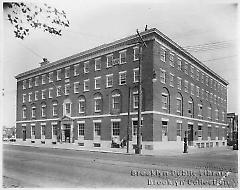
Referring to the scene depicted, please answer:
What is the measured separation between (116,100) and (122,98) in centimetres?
32

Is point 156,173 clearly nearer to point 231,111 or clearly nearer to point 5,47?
point 231,111

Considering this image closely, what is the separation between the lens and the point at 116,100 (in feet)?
48.6

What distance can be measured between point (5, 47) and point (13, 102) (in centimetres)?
174

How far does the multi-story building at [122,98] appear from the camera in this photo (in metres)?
11.1

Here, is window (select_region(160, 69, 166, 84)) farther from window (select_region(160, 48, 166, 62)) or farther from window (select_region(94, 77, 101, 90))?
window (select_region(94, 77, 101, 90))

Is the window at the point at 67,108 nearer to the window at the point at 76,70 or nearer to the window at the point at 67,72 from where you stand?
the window at the point at 67,72

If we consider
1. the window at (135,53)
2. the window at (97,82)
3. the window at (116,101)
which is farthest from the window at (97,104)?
the window at (135,53)

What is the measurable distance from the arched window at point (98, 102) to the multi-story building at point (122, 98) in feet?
0.18

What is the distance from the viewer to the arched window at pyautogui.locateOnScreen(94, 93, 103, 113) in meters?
15.0

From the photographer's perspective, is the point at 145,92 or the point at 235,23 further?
the point at 145,92

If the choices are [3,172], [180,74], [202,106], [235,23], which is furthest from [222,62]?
[3,172]

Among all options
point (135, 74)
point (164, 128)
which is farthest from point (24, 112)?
point (164, 128)

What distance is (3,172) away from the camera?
843cm

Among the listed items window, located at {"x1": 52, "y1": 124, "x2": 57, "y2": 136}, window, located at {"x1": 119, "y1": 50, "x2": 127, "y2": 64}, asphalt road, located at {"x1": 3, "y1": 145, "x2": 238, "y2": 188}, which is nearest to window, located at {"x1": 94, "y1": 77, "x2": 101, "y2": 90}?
window, located at {"x1": 119, "y1": 50, "x2": 127, "y2": 64}
